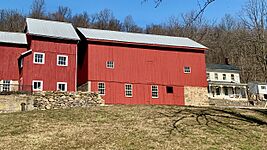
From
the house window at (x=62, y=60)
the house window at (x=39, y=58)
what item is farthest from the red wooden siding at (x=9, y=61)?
the house window at (x=62, y=60)

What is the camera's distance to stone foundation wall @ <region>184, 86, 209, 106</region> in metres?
32.7

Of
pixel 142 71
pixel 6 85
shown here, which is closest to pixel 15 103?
pixel 6 85

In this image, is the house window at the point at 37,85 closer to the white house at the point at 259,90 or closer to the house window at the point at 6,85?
the house window at the point at 6,85

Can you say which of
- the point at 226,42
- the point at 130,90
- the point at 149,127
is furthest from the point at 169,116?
the point at 226,42

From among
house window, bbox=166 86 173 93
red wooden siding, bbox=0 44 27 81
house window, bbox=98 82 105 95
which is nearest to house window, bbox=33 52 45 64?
red wooden siding, bbox=0 44 27 81

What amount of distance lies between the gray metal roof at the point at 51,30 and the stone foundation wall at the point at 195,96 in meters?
11.8

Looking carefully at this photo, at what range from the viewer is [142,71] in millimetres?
→ 31469

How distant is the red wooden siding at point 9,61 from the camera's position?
99.3 ft

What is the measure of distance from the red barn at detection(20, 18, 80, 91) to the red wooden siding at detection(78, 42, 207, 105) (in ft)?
5.01

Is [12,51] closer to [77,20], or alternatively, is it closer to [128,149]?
[128,149]

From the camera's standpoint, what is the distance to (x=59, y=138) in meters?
14.4

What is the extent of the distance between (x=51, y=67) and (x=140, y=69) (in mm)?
8175

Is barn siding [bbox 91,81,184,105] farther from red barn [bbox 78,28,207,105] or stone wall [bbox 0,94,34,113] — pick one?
stone wall [bbox 0,94,34,113]

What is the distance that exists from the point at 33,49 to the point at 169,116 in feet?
48.6
